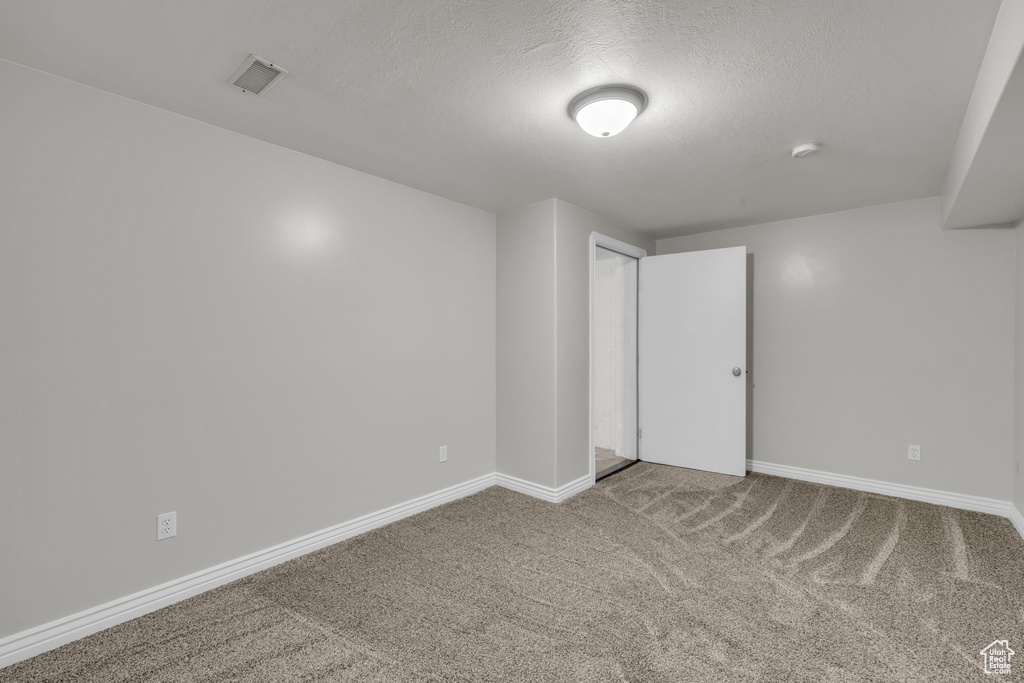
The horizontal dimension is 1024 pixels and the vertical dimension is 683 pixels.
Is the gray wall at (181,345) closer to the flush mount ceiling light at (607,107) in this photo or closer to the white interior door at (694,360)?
the flush mount ceiling light at (607,107)

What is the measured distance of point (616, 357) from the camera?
498 centimetres

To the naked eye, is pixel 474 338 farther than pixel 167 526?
Yes

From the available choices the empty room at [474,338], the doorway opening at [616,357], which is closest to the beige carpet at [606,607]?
the empty room at [474,338]

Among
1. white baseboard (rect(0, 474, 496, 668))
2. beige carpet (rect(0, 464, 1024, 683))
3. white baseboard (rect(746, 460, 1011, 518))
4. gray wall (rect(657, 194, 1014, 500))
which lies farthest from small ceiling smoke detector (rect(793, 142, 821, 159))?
white baseboard (rect(0, 474, 496, 668))

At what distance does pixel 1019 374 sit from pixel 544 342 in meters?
3.05

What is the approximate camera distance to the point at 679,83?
1867mm

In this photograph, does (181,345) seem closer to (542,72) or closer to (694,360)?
(542,72)

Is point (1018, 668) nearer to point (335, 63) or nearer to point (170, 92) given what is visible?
point (335, 63)

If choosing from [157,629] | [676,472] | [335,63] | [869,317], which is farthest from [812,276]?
[157,629]

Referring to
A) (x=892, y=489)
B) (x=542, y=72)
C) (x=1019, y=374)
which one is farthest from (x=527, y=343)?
(x=1019, y=374)

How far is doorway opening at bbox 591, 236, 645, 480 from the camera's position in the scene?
448cm

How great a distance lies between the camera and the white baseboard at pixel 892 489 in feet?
10.3

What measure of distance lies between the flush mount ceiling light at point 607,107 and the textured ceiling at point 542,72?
6 centimetres

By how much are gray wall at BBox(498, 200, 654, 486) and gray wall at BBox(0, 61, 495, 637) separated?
0.76 meters
